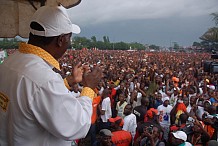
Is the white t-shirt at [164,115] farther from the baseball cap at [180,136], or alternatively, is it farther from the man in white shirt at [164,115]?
the baseball cap at [180,136]

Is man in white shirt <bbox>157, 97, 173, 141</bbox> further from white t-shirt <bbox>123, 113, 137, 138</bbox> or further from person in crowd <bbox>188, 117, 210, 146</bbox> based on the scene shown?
person in crowd <bbox>188, 117, 210, 146</bbox>

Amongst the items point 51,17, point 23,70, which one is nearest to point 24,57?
point 23,70

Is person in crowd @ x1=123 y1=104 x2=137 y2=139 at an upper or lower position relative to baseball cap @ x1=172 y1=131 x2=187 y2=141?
lower

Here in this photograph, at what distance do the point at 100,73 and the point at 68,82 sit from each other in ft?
1.85

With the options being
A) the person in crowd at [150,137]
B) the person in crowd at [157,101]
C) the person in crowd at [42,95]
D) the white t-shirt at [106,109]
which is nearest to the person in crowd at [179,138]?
the person in crowd at [150,137]

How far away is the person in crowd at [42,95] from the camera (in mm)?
1208

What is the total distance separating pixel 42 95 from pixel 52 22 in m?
0.38

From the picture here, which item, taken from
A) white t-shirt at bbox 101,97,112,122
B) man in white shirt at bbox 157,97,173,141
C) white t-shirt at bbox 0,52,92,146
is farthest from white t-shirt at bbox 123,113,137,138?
white t-shirt at bbox 0,52,92,146

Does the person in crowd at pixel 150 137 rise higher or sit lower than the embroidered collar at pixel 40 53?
lower

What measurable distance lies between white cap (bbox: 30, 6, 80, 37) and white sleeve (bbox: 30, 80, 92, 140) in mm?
261

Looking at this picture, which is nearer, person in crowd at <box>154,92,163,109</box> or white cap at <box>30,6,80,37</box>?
white cap at <box>30,6,80,37</box>

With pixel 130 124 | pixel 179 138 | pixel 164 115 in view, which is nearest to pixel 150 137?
pixel 179 138

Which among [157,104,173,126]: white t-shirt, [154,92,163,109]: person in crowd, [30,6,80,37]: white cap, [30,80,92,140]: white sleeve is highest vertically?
[30,6,80,37]: white cap

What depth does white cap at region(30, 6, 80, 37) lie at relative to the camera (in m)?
1.38
